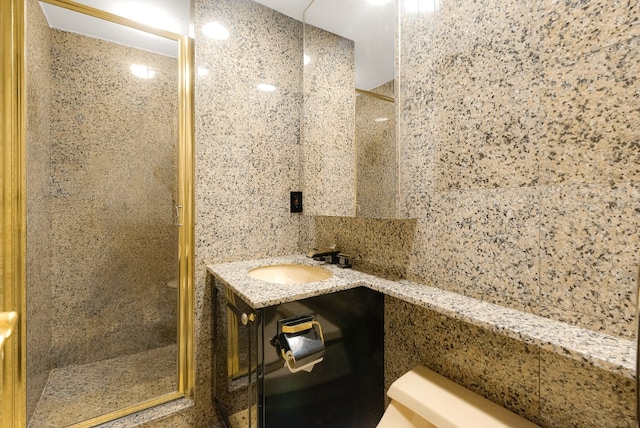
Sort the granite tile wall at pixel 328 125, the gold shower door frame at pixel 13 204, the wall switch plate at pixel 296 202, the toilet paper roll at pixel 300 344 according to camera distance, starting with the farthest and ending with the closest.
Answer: the wall switch plate at pixel 296 202 → the granite tile wall at pixel 328 125 → the gold shower door frame at pixel 13 204 → the toilet paper roll at pixel 300 344

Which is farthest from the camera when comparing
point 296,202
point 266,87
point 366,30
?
point 296,202

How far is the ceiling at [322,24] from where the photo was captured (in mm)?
1399

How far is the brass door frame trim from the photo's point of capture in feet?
4.07

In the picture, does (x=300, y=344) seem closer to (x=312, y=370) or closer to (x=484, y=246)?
(x=312, y=370)

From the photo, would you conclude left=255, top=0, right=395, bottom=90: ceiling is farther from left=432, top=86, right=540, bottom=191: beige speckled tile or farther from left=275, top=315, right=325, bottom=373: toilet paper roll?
left=275, top=315, right=325, bottom=373: toilet paper roll

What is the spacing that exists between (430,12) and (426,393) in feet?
5.15

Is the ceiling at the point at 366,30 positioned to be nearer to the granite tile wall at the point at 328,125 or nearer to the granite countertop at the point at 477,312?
the granite tile wall at the point at 328,125

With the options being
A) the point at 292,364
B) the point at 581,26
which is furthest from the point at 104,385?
the point at 581,26

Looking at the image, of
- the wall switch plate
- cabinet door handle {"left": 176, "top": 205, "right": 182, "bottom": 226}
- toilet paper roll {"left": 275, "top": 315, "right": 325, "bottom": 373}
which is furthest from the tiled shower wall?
cabinet door handle {"left": 176, "top": 205, "right": 182, "bottom": 226}

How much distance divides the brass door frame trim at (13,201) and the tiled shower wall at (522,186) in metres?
1.71

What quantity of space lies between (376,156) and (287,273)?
2.89ft

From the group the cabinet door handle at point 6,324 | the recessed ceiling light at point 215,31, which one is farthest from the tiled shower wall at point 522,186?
the cabinet door handle at point 6,324

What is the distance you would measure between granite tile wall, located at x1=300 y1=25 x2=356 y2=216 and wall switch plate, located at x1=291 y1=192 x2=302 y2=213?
0.05 meters

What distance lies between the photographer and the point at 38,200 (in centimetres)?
150
